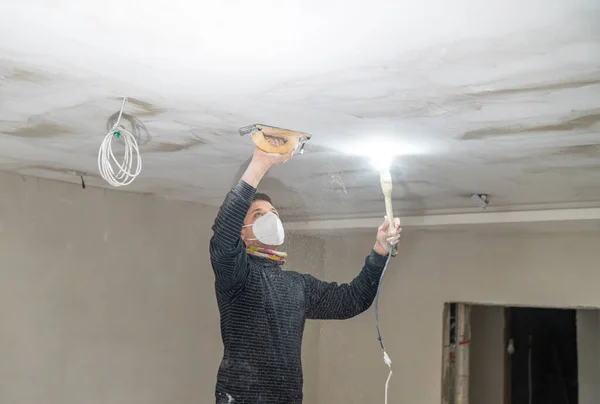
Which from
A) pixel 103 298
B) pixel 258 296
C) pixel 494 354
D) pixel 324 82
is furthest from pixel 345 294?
pixel 494 354

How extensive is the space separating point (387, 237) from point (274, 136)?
575 millimetres

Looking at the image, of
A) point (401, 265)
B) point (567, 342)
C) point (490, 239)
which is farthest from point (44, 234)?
point (567, 342)

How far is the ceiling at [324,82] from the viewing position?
1.14 meters

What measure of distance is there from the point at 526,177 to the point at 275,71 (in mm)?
1517

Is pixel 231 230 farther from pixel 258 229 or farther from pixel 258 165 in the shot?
pixel 258 229

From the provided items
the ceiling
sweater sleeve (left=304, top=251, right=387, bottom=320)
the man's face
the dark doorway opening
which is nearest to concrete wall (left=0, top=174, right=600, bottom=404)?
the ceiling

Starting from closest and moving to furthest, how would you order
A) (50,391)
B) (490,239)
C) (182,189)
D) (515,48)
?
(515,48) < (50,391) < (182,189) < (490,239)

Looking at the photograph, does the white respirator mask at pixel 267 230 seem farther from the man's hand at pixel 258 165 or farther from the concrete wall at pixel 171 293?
the concrete wall at pixel 171 293

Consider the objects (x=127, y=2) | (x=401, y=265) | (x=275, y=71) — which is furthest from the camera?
(x=401, y=265)

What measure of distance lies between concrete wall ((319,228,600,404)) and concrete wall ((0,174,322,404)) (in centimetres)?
42

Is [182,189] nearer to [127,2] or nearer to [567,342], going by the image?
[127,2]

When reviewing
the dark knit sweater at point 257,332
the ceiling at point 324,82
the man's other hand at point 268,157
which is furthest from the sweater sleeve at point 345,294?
the man's other hand at point 268,157

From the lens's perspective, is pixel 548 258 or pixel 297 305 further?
pixel 548 258

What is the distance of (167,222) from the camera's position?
3.62 m
